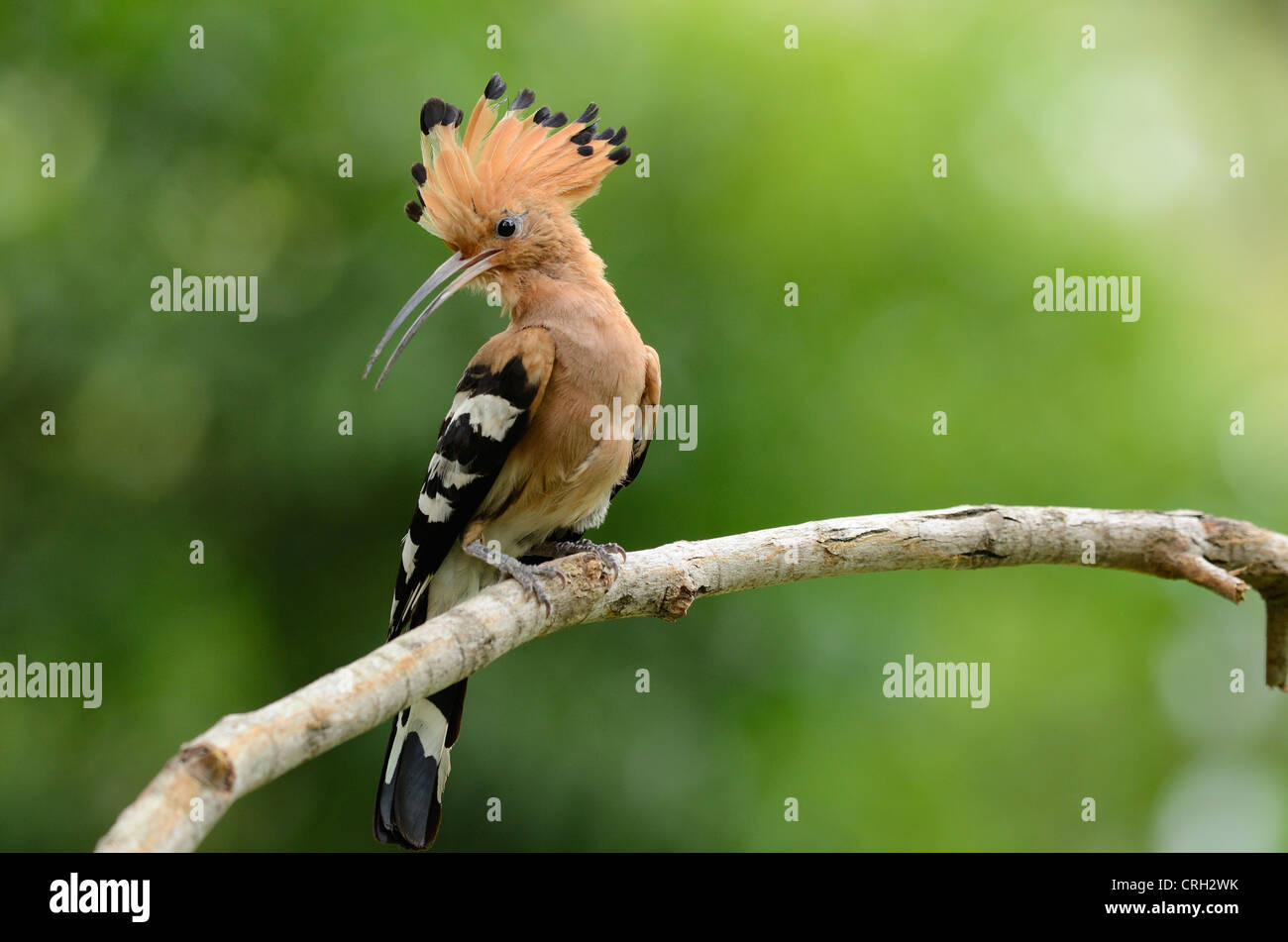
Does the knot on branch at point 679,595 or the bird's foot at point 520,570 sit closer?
the bird's foot at point 520,570

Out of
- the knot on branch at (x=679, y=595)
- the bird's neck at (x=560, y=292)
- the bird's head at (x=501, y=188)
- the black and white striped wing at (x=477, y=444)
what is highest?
the bird's head at (x=501, y=188)

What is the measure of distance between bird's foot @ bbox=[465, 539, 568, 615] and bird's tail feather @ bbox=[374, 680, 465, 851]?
0.38 meters

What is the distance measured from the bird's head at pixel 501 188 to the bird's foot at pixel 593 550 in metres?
0.57

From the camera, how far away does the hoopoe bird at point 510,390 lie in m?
2.54

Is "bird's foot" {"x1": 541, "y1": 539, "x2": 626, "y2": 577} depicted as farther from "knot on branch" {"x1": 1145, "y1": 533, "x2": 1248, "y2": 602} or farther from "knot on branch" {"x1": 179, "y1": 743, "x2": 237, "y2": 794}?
"knot on branch" {"x1": 1145, "y1": 533, "x2": 1248, "y2": 602}

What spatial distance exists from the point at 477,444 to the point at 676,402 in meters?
1.39

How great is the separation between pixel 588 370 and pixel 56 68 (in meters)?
2.46

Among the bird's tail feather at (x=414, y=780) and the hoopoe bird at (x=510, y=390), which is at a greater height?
the hoopoe bird at (x=510, y=390)

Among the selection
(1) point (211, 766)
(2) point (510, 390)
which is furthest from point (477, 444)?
(1) point (211, 766)

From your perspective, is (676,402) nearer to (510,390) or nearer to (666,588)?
(510,390)

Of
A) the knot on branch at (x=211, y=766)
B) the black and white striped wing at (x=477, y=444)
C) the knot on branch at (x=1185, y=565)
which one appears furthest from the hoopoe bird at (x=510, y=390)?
the knot on branch at (x=1185, y=565)

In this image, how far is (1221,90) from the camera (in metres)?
5.34

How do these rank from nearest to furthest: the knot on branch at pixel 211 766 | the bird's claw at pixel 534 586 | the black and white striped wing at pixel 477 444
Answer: the knot on branch at pixel 211 766 < the bird's claw at pixel 534 586 < the black and white striped wing at pixel 477 444

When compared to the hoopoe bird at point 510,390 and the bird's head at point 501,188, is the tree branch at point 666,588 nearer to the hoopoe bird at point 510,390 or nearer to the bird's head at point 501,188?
the hoopoe bird at point 510,390
